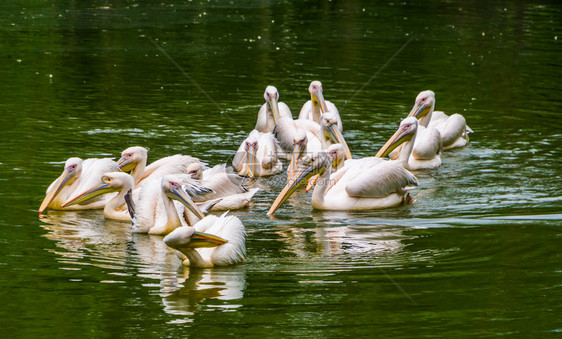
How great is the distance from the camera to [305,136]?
30.5 feet

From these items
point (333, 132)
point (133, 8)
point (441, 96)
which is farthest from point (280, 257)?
point (133, 8)

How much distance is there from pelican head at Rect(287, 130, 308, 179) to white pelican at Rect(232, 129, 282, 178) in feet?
0.61

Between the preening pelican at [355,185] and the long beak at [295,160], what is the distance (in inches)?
14.9

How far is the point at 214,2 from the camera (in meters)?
23.8

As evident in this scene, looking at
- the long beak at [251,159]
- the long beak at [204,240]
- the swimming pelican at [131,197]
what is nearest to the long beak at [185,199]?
the swimming pelican at [131,197]

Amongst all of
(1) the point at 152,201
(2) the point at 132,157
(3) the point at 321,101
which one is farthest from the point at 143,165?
(3) the point at 321,101

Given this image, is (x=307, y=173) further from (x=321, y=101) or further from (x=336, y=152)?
(x=321, y=101)

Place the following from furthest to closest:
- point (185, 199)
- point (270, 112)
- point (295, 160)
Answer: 1. point (270, 112)
2. point (295, 160)
3. point (185, 199)

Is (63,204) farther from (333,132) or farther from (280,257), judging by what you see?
(333,132)

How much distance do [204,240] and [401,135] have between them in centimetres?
375

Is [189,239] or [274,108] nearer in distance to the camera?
[189,239]

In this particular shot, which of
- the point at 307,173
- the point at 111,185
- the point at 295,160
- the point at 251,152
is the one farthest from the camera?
the point at 251,152

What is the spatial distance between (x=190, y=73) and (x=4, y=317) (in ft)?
30.8

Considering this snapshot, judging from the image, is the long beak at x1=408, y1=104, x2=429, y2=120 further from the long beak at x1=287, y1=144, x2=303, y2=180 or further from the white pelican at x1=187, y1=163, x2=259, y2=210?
the white pelican at x1=187, y1=163, x2=259, y2=210
